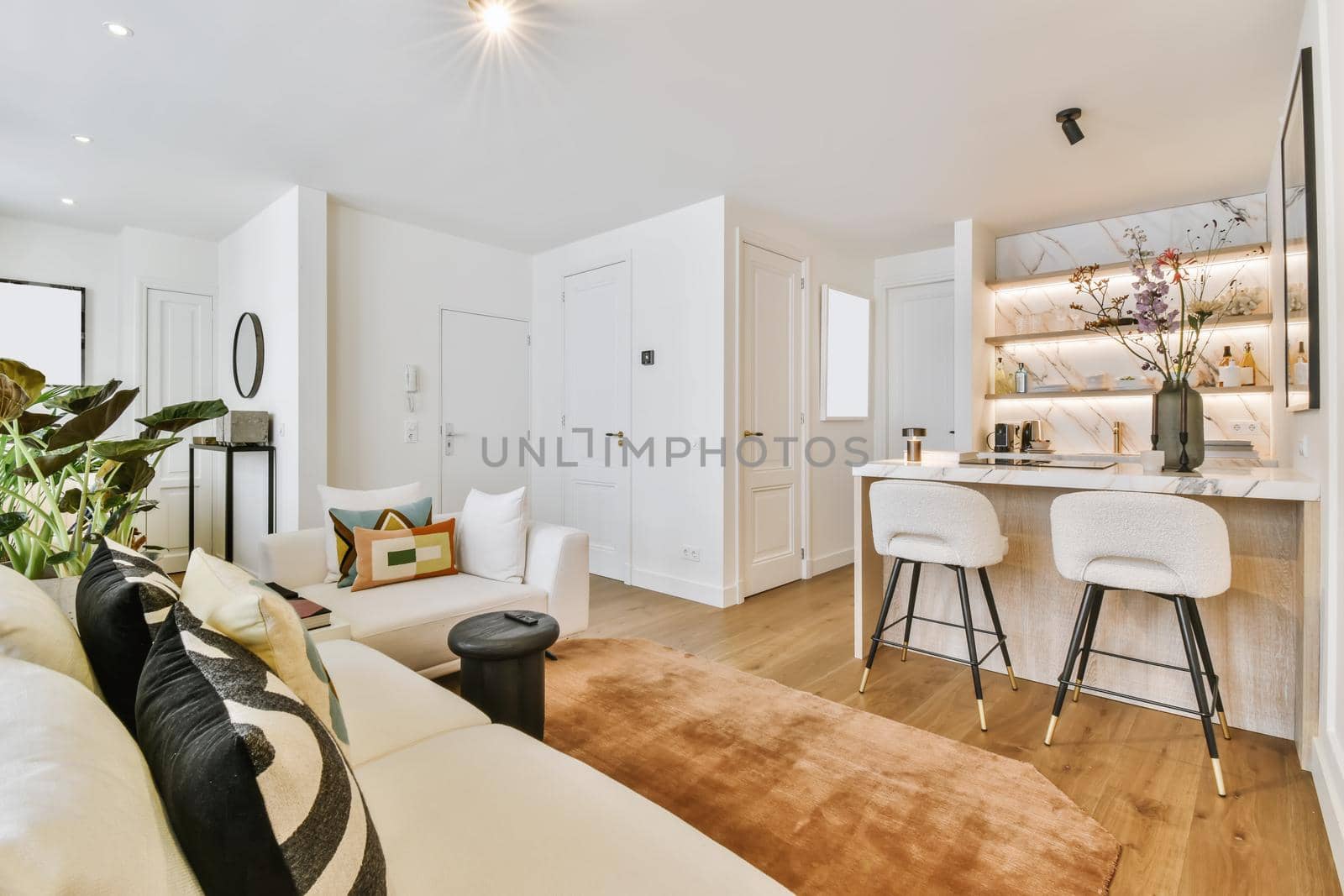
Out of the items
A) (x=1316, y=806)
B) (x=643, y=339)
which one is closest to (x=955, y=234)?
(x=643, y=339)

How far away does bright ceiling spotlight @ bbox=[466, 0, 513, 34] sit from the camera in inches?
85.5

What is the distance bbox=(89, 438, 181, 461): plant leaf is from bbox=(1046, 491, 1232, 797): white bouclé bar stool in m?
2.71

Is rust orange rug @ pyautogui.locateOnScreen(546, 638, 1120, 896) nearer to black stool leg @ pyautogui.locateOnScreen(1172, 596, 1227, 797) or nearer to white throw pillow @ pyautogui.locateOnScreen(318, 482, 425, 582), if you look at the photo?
black stool leg @ pyautogui.locateOnScreen(1172, 596, 1227, 797)

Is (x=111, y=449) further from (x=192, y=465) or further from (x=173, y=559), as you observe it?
(x=173, y=559)

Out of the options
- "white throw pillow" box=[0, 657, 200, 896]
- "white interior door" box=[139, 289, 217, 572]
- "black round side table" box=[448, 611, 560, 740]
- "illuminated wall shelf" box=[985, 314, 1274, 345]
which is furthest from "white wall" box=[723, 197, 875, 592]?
"white interior door" box=[139, 289, 217, 572]

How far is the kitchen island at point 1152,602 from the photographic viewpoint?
84.0 inches

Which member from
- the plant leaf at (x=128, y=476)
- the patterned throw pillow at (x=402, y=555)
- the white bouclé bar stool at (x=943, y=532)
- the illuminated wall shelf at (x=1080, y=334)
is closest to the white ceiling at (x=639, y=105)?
the illuminated wall shelf at (x=1080, y=334)

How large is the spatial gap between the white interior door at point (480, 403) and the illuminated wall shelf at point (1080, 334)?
11.6ft

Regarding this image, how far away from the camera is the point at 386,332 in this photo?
14.4 feet

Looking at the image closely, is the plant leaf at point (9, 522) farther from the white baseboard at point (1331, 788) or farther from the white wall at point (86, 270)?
the white wall at point (86, 270)

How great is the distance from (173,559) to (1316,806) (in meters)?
6.16

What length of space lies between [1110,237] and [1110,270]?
1.06ft

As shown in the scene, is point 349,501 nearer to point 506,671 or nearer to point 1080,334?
point 506,671

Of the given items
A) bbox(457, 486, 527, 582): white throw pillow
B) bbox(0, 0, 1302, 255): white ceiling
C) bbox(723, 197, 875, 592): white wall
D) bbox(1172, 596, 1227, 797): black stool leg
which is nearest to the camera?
bbox(1172, 596, 1227, 797): black stool leg
